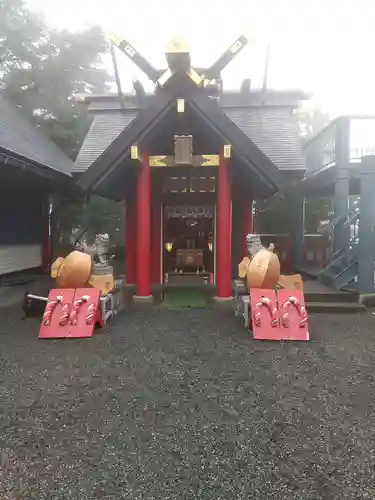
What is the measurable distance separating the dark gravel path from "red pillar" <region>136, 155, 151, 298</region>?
7.70ft

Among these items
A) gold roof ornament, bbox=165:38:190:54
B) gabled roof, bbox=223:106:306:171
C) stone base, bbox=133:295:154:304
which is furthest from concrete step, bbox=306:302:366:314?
gold roof ornament, bbox=165:38:190:54

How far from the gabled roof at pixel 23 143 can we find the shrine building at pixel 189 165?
1071 millimetres

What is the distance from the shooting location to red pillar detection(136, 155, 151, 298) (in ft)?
25.8

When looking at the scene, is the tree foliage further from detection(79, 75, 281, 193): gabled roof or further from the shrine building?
detection(79, 75, 281, 193): gabled roof

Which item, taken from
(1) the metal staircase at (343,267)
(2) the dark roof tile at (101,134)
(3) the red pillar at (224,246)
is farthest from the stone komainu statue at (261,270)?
(2) the dark roof tile at (101,134)

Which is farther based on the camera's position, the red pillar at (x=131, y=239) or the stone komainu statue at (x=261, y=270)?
the red pillar at (x=131, y=239)

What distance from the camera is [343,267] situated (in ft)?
31.4

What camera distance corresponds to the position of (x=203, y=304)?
26.3 ft

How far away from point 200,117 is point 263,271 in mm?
3196

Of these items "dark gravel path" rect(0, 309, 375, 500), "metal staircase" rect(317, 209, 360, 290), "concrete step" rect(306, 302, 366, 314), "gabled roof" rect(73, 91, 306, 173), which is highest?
"gabled roof" rect(73, 91, 306, 173)

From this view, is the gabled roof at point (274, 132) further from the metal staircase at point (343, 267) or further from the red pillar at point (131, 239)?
the red pillar at point (131, 239)

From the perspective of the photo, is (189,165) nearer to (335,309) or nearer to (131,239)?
(131,239)

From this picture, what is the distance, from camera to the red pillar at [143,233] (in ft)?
25.8

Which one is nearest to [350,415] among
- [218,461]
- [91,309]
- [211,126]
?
[218,461]
